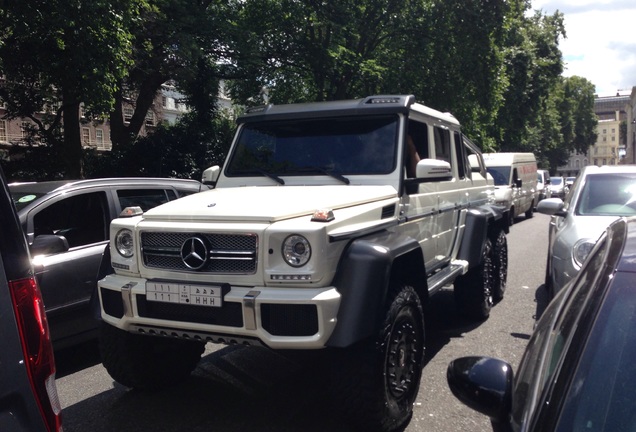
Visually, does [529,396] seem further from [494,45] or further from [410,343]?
[494,45]

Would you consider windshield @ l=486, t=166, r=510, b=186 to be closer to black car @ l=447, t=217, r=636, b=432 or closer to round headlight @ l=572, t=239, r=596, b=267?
round headlight @ l=572, t=239, r=596, b=267

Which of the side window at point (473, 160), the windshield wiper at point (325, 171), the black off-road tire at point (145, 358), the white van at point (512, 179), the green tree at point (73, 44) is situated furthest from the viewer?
the white van at point (512, 179)

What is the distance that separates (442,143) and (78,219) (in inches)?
146

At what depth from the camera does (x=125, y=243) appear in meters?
4.54

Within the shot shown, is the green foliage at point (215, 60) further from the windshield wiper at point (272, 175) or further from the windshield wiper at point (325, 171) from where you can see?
the windshield wiper at point (325, 171)

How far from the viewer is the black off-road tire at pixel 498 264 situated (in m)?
7.92

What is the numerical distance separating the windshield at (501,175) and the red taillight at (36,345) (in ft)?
62.3

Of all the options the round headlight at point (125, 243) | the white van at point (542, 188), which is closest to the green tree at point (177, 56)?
the round headlight at point (125, 243)

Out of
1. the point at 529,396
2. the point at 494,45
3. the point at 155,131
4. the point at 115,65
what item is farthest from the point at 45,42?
the point at 494,45

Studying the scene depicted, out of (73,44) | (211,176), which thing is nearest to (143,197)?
(211,176)

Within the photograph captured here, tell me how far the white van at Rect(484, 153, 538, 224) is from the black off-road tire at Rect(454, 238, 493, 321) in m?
10.6

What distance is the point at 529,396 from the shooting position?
1.97m

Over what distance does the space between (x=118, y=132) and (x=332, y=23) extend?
7.00m

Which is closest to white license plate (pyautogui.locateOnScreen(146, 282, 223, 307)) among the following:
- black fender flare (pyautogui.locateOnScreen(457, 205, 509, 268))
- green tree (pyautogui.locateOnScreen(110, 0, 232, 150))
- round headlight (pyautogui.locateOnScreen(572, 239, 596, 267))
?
black fender flare (pyautogui.locateOnScreen(457, 205, 509, 268))
